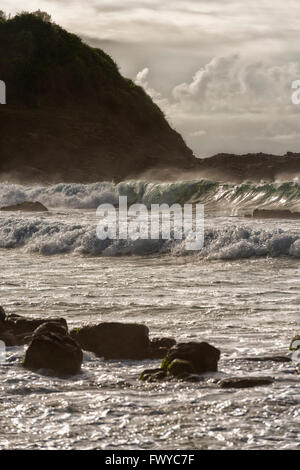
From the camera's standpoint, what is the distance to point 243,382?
921cm

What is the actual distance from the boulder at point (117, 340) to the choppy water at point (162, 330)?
245 mm

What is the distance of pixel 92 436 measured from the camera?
7805 mm

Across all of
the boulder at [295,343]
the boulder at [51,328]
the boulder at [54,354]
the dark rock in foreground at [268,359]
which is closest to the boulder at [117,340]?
the boulder at [51,328]

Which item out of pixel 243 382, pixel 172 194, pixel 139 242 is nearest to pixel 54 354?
pixel 243 382

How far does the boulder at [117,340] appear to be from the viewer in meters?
10.6

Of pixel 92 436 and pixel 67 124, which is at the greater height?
pixel 67 124

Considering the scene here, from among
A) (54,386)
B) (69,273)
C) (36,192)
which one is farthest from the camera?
(36,192)

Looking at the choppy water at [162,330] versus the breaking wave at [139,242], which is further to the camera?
the breaking wave at [139,242]

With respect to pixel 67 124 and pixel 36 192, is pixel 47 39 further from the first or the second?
pixel 36 192

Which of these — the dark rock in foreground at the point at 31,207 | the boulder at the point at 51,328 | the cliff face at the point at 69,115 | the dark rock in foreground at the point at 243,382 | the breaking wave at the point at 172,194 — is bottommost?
the dark rock in foreground at the point at 243,382

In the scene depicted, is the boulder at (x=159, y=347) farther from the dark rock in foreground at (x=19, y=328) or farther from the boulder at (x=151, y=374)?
the dark rock in foreground at (x=19, y=328)

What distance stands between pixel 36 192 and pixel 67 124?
2453cm
